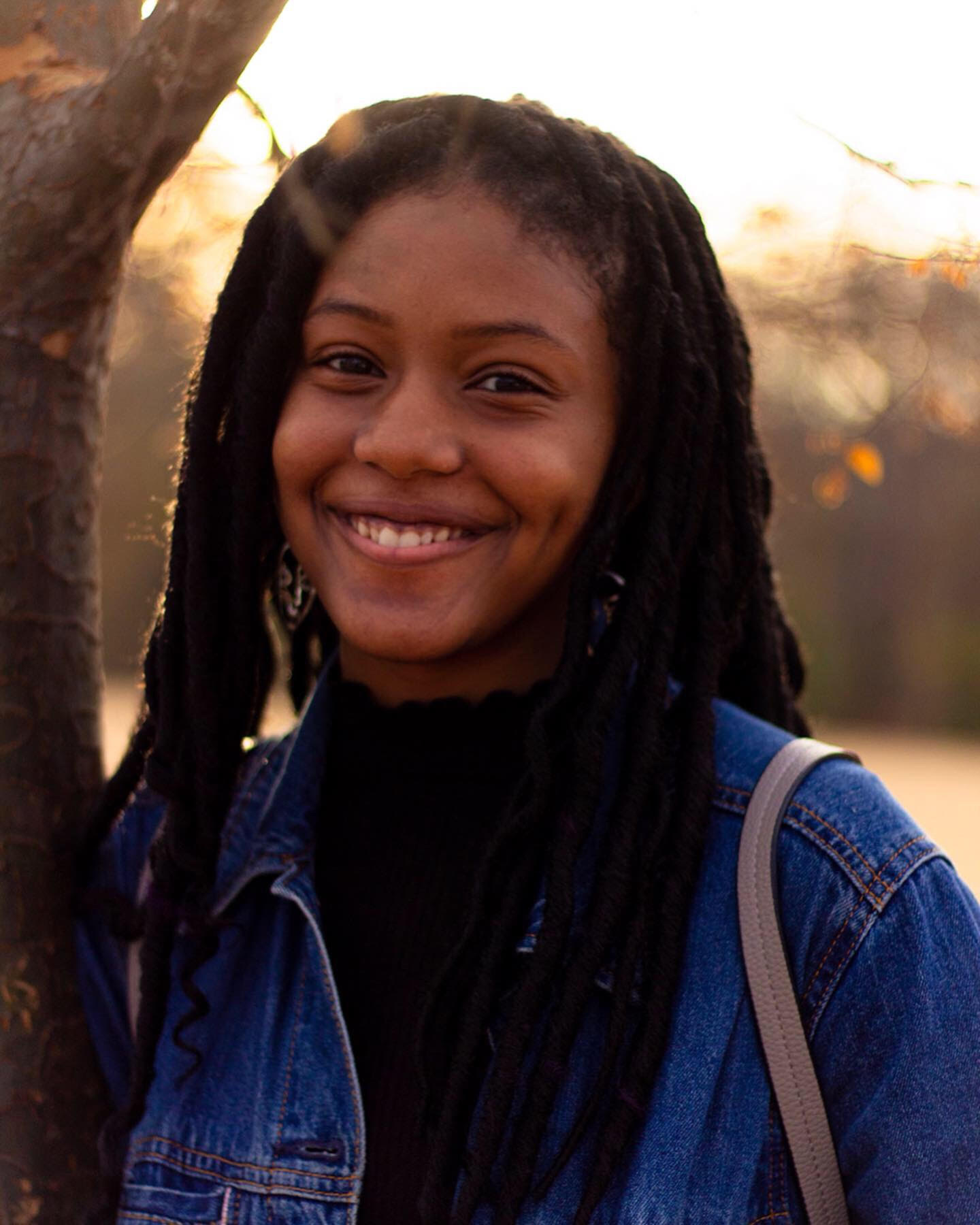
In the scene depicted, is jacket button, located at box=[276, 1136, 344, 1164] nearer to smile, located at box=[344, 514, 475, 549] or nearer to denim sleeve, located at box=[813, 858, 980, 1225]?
denim sleeve, located at box=[813, 858, 980, 1225]

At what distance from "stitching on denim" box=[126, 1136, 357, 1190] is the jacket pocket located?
0.11 feet

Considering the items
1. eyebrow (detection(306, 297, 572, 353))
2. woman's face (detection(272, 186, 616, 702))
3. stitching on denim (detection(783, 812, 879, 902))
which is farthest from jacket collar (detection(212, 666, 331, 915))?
stitching on denim (detection(783, 812, 879, 902))

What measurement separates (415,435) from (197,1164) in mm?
1061

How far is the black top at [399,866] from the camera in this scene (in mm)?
1893

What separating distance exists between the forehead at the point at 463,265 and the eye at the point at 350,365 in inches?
3.4

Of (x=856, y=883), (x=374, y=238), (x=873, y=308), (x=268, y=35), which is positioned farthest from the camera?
(x=873, y=308)

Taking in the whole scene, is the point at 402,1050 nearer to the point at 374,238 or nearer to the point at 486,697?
the point at 486,697

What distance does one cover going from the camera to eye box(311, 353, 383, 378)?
1977mm

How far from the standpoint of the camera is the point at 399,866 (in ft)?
6.79

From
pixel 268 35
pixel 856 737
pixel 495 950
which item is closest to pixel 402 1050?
pixel 495 950

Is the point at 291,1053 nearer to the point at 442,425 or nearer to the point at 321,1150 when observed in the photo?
the point at 321,1150

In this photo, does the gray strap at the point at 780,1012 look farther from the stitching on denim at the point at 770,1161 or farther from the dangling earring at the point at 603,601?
the dangling earring at the point at 603,601

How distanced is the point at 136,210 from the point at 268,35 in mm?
315

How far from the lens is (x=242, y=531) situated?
7.11 ft
